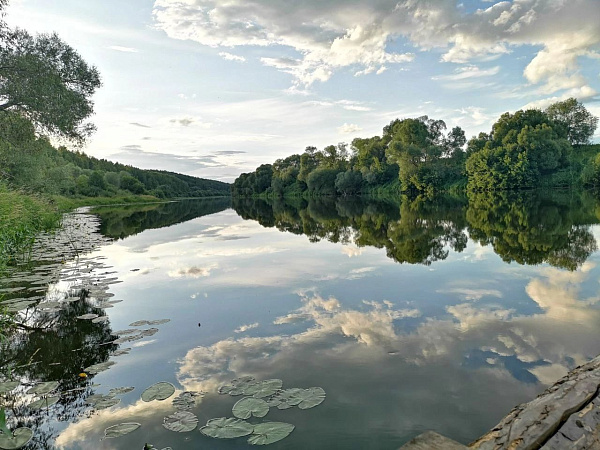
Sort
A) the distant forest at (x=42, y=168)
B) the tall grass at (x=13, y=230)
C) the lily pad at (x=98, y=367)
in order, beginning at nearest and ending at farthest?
the lily pad at (x=98, y=367) → the tall grass at (x=13, y=230) → the distant forest at (x=42, y=168)

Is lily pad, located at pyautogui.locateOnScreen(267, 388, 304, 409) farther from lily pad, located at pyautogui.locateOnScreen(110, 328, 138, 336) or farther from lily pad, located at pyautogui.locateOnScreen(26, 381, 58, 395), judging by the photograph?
lily pad, located at pyautogui.locateOnScreen(110, 328, 138, 336)

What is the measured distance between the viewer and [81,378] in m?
4.84

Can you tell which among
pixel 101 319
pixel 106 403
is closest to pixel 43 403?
pixel 106 403

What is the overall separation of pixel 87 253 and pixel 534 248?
17.2m

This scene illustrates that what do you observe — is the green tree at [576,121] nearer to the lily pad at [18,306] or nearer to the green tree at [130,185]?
the lily pad at [18,306]

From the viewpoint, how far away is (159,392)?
4477 millimetres

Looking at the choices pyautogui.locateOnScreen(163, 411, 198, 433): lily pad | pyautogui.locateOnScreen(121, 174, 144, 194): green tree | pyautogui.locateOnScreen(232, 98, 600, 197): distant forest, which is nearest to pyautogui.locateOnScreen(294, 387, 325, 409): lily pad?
pyautogui.locateOnScreen(163, 411, 198, 433): lily pad

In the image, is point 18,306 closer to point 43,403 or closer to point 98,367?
point 98,367

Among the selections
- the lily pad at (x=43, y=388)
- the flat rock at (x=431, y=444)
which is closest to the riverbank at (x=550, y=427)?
the flat rock at (x=431, y=444)

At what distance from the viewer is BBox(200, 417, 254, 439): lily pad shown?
358cm

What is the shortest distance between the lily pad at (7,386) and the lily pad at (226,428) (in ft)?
8.80

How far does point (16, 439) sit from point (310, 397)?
2.94 metres

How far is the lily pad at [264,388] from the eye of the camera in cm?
432

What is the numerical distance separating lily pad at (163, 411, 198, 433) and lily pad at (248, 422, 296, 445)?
0.68 m
